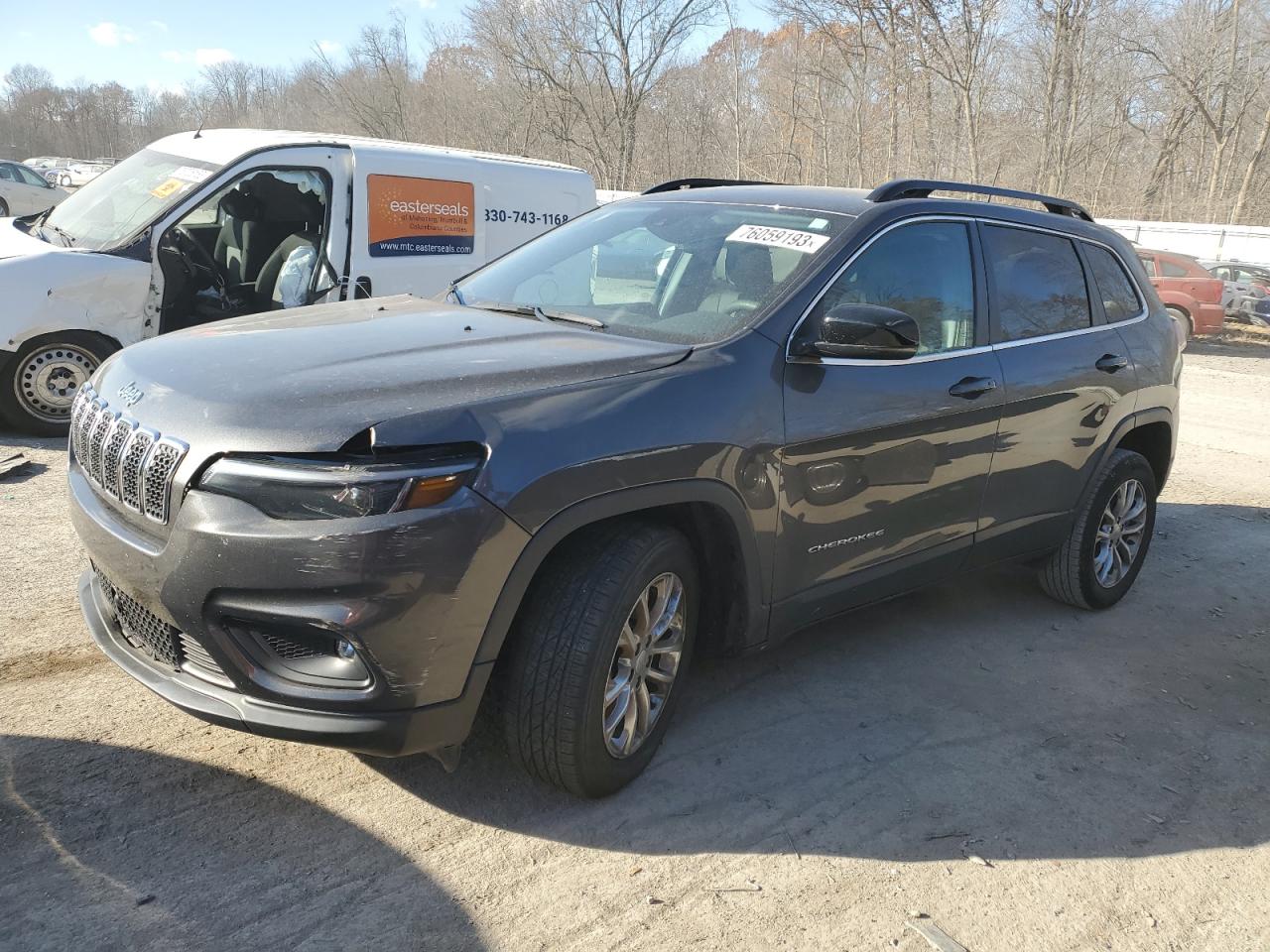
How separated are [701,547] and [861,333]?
857mm

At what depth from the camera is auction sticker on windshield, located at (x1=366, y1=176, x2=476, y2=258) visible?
736 centimetres

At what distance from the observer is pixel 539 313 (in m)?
3.71

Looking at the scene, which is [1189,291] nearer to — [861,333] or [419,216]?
[419,216]

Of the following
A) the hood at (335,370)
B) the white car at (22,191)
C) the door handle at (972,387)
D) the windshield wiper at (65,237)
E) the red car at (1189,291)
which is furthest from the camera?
the white car at (22,191)

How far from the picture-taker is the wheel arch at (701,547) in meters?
2.67

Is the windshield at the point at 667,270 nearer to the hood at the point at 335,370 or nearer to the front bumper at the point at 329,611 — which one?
the hood at the point at 335,370

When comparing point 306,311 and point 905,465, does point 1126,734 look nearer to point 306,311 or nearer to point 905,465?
point 905,465

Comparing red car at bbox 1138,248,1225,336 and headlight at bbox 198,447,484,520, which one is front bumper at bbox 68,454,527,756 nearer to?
headlight at bbox 198,447,484,520

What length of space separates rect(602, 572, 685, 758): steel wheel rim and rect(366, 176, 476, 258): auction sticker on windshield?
5013 mm

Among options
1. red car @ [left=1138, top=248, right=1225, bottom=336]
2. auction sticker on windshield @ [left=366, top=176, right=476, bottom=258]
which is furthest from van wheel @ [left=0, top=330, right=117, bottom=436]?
red car @ [left=1138, top=248, right=1225, bottom=336]

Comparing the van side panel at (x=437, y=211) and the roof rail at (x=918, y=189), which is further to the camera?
the van side panel at (x=437, y=211)

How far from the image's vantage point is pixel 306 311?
377cm

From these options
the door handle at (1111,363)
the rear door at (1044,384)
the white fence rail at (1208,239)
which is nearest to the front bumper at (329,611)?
the rear door at (1044,384)

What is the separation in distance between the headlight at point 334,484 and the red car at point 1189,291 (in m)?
17.5
